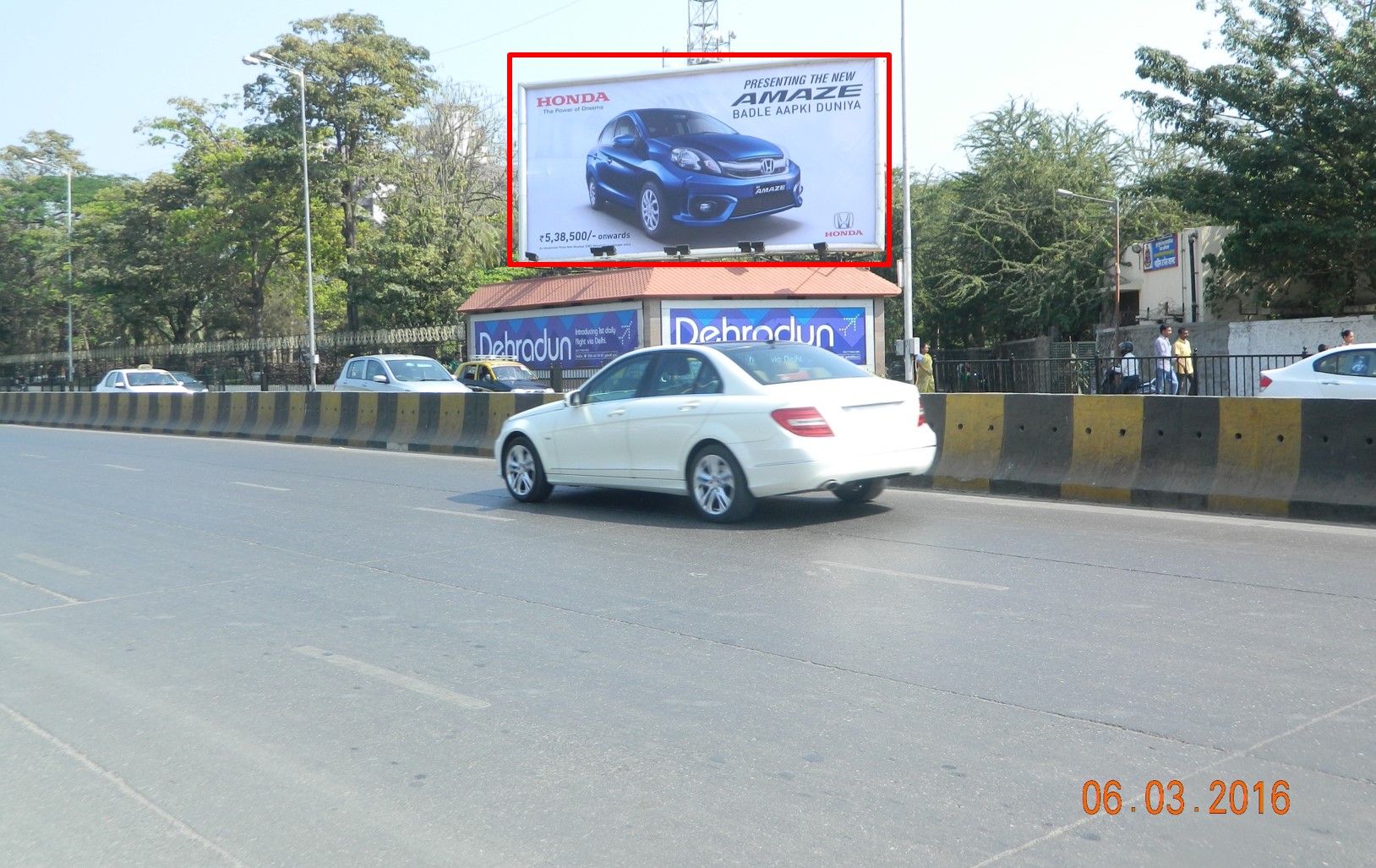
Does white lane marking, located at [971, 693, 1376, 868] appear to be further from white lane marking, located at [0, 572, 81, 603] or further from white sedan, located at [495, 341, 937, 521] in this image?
white lane marking, located at [0, 572, 81, 603]

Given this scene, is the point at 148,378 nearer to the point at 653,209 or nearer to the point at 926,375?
the point at 653,209

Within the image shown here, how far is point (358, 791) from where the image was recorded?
421cm

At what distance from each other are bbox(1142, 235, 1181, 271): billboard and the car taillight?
29.4m

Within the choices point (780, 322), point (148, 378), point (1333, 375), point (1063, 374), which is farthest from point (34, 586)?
point (148, 378)

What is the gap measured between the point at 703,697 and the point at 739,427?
15.0 ft

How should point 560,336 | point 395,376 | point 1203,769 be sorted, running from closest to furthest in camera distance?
1. point 1203,769
2. point 395,376
3. point 560,336

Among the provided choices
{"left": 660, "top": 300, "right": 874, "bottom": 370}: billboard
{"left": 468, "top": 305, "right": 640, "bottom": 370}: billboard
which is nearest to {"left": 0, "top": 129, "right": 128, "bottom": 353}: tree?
{"left": 468, "top": 305, "right": 640, "bottom": 370}: billboard

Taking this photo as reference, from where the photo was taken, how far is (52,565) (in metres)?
9.20

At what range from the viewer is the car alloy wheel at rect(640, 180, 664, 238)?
96.3ft

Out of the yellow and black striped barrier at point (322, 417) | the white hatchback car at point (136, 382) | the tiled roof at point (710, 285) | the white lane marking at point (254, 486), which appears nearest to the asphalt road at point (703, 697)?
the white lane marking at point (254, 486)

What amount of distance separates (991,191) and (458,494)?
3394cm

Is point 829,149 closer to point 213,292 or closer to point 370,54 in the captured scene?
point 370,54
